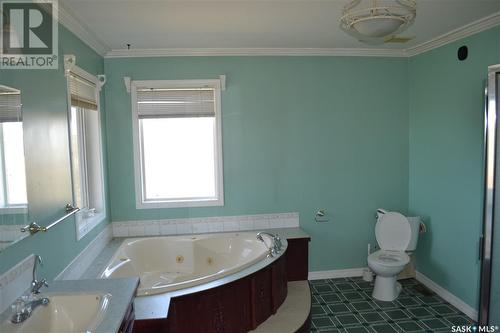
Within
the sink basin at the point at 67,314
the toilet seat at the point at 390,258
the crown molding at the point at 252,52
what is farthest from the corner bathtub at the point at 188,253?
the crown molding at the point at 252,52

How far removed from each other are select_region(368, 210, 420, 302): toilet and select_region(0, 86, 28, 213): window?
2923 mm

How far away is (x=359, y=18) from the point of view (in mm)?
1680

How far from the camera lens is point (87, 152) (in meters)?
3.40

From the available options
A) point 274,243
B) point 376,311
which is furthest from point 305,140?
point 376,311

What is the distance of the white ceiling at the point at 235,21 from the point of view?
252cm

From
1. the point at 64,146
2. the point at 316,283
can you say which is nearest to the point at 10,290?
the point at 64,146

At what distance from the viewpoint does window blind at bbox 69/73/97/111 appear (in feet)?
9.15

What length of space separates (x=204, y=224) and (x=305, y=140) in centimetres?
138

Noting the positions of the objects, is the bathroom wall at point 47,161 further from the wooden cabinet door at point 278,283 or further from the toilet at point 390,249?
the toilet at point 390,249

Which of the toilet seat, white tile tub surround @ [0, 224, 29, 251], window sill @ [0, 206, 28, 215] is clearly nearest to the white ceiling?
window sill @ [0, 206, 28, 215]

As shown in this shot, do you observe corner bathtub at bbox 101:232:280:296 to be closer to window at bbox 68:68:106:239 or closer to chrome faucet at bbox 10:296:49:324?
window at bbox 68:68:106:239

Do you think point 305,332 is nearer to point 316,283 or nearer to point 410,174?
point 316,283

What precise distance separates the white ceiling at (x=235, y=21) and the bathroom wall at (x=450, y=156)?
0.33m

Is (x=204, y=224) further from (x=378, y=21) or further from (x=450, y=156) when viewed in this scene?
(x=378, y=21)
